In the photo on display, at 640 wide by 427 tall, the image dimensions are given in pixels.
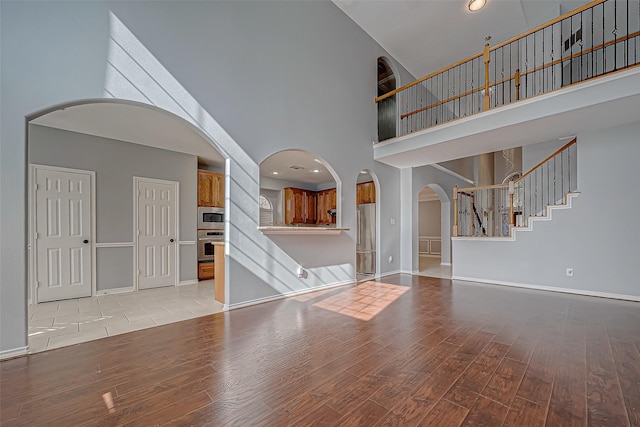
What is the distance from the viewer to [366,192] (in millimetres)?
6973

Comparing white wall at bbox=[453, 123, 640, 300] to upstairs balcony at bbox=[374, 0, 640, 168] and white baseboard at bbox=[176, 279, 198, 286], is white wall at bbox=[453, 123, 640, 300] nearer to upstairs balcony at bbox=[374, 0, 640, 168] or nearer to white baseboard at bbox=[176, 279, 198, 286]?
upstairs balcony at bbox=[374, 0, 640, 168]

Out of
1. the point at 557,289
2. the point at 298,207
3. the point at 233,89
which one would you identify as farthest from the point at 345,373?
the point at 298,207

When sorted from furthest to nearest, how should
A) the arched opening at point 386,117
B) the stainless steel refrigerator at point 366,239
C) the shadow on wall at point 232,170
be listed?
the arched opening at point 386,117 < the stainless steel refrigerator at point 366,239 < the shadow on wall at point 232,170

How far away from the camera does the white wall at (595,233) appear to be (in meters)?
4.14

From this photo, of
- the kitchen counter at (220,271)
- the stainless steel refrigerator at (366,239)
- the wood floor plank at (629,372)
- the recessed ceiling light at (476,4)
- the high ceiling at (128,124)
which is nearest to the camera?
the wood floor plank at (629,372)

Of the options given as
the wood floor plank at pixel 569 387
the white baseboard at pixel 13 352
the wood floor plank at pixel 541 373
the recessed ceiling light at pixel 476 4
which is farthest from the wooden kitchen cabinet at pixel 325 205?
the white baseboard at pixel 13 352

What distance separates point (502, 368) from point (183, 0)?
498cm

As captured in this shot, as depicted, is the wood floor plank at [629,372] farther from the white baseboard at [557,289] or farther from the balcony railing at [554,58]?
the balcony railing at [554,58]

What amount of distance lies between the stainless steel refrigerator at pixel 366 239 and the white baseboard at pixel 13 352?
5.17 meters

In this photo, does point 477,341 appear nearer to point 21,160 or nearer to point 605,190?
point 605,190

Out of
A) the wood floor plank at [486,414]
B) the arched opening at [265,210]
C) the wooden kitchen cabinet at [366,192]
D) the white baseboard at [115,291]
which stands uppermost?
the wooden kitchen cabinet at [366,192]

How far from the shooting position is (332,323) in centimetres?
320

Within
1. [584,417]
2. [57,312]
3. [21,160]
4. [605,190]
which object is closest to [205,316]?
[57,312]

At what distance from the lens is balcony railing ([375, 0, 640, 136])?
4.51 m
